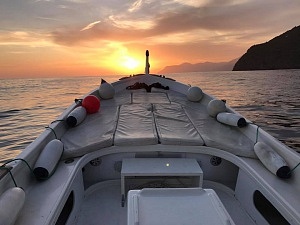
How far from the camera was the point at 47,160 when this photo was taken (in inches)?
121

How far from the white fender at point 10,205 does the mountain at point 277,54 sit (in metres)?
171

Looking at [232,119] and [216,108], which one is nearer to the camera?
[232,119]

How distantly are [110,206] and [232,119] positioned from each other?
3.04 metres

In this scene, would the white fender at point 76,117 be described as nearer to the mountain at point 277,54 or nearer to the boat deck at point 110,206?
the boat deck at point 110,206

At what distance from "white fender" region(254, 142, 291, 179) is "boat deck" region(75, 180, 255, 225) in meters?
0.79

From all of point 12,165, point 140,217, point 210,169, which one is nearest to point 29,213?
point 12,165

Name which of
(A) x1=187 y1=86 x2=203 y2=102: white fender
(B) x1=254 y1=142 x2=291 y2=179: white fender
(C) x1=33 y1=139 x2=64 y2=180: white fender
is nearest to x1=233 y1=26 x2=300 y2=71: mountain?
(A) x1=187 y1=86 x2=203 y2=102: white fender

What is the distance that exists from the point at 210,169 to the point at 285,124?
31.2 feet

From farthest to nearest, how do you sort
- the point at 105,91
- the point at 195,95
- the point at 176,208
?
the point at 105,91, the point at 195,95, the point at 176,208

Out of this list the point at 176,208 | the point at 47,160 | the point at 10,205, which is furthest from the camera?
the point at 47,160

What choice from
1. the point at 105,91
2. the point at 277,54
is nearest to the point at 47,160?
the point at 105,91

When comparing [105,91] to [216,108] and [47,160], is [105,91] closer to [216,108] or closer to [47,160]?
[216,108]

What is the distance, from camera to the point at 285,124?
11.3 m

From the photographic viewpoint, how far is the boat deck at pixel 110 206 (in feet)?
10.0
